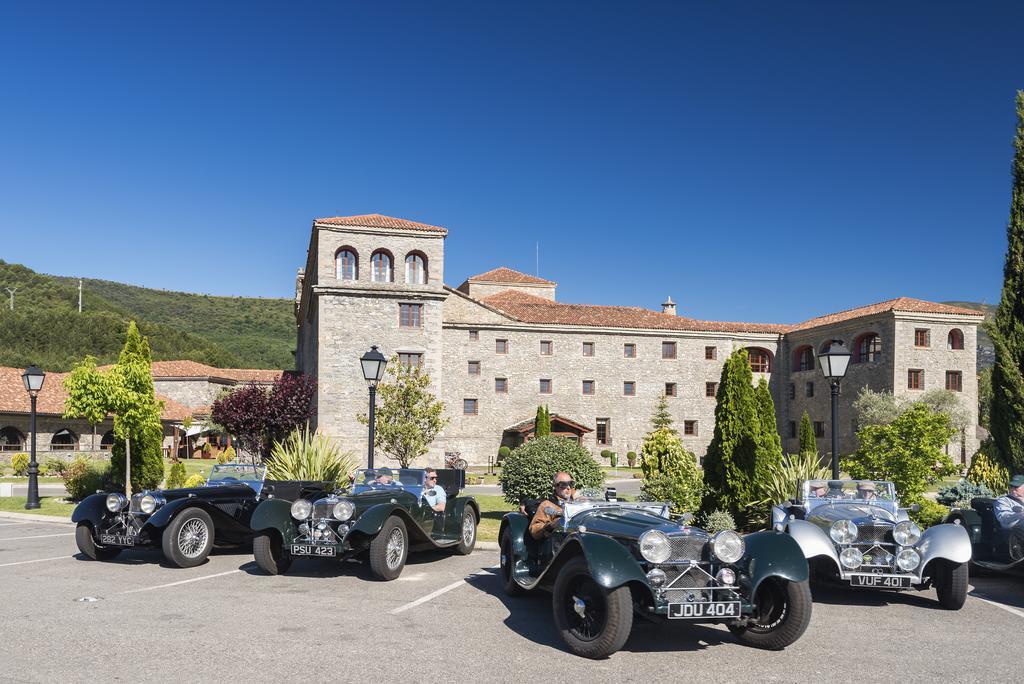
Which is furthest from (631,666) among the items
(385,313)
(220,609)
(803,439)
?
(803,439)

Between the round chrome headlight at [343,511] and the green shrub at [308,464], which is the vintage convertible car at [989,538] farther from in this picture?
the green shrub at [308,464]

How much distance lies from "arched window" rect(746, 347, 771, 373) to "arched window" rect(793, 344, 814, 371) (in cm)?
166

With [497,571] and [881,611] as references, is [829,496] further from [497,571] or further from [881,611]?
[497,571]

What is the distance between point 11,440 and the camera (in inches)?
1508

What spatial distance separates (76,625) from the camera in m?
6.73

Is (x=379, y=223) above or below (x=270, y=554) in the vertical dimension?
above

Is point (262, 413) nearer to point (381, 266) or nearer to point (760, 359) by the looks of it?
point (381, 266)

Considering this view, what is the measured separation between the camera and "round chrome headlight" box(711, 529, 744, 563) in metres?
6.19

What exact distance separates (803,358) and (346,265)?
29758 millimetres

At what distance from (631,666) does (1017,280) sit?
1427cm

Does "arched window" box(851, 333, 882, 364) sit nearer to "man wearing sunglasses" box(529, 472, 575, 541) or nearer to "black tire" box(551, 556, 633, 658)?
"man wearing sunglasses" box(529, 472, 575, 541)

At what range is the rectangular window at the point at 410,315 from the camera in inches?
1364

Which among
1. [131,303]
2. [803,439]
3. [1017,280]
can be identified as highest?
[131,303]

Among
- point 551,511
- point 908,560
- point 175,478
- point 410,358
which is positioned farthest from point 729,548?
point 410,358
